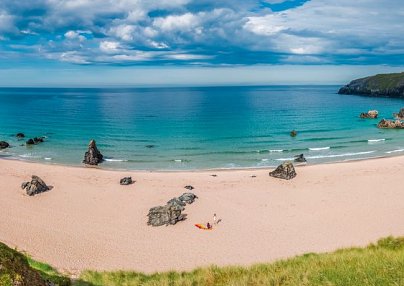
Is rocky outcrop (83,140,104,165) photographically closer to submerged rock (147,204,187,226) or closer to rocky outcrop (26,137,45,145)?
rocky outcrop (26,137,45,145)

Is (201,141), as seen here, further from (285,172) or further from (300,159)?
(285,172)

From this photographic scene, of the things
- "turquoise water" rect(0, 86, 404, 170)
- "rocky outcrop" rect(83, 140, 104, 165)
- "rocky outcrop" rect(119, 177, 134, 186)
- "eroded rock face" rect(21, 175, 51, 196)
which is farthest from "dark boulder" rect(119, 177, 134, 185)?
"rocky outcrop" rect(83, 140, 104, 165)

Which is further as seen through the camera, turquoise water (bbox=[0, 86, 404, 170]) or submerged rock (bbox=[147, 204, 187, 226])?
turquoise water (bbox=[0, 86, 404, 170])

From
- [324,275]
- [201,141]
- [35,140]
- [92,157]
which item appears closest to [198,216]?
[324,275]

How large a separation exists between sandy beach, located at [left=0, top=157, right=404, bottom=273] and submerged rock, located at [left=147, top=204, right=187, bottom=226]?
576mm

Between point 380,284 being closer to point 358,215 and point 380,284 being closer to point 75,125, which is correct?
point 358,215

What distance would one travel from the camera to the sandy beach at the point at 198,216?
23.7m

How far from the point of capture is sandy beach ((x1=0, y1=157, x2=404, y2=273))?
77.7ft

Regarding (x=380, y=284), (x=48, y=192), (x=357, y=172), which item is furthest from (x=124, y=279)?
(x=357, y=172)

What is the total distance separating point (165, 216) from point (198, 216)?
2.92 metres

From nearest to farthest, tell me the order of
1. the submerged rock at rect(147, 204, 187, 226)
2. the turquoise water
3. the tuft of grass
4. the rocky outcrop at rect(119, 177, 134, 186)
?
the tuft of grass < the submerged rock at rect(147, 204, 187, 226) < the rocky outcrop at rect(119, 177, 134, 186) < the turquoise water

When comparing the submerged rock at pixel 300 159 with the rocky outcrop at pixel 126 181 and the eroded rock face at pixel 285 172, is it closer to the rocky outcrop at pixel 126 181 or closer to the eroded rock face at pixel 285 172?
the eroded rock face at pixel 285 172

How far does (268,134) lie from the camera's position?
7144 centimetres

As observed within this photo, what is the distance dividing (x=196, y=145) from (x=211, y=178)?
19.8 m
